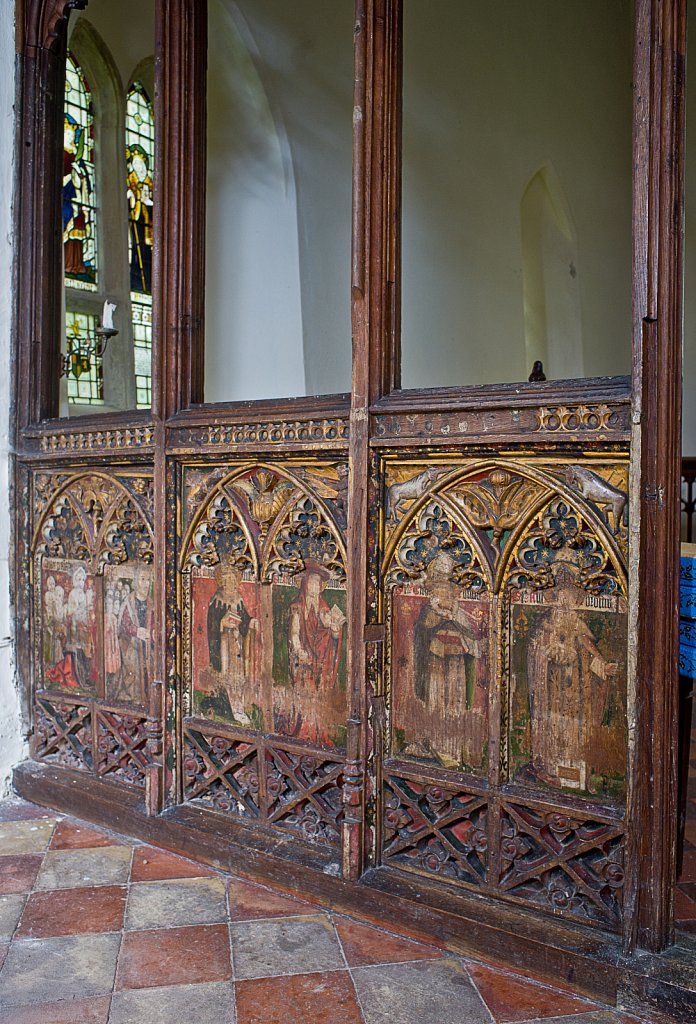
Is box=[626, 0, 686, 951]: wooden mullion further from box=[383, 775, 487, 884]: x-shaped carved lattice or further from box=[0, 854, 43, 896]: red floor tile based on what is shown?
box=[0, 854, 43, 896]: red floor tile

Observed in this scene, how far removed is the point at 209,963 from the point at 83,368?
4108 millimetres

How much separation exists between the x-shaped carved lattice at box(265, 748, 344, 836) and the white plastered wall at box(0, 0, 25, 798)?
137 cm

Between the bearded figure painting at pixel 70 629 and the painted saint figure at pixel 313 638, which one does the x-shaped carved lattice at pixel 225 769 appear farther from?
the bearded figure painting at pixel 70 629

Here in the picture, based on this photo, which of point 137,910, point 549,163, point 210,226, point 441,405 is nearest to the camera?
point 441,405

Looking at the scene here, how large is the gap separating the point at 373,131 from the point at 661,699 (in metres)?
1.89

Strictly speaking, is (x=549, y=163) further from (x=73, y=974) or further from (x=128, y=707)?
(x=73, y=974)

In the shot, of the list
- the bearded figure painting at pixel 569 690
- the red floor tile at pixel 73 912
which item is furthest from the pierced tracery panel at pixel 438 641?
the red floor tile at pixel 73 912

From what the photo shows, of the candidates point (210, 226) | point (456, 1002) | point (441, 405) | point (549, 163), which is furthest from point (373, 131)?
point (549, 163)

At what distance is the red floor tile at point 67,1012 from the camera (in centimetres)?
222

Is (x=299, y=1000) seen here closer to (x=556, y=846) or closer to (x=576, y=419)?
(x=556, y=846)

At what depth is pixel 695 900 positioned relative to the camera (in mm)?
2719

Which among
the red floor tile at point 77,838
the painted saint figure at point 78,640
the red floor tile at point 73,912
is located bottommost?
the red floor tile at point 73,912

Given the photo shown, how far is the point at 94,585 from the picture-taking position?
362cm

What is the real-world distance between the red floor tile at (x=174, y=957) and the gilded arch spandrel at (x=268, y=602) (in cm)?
68
